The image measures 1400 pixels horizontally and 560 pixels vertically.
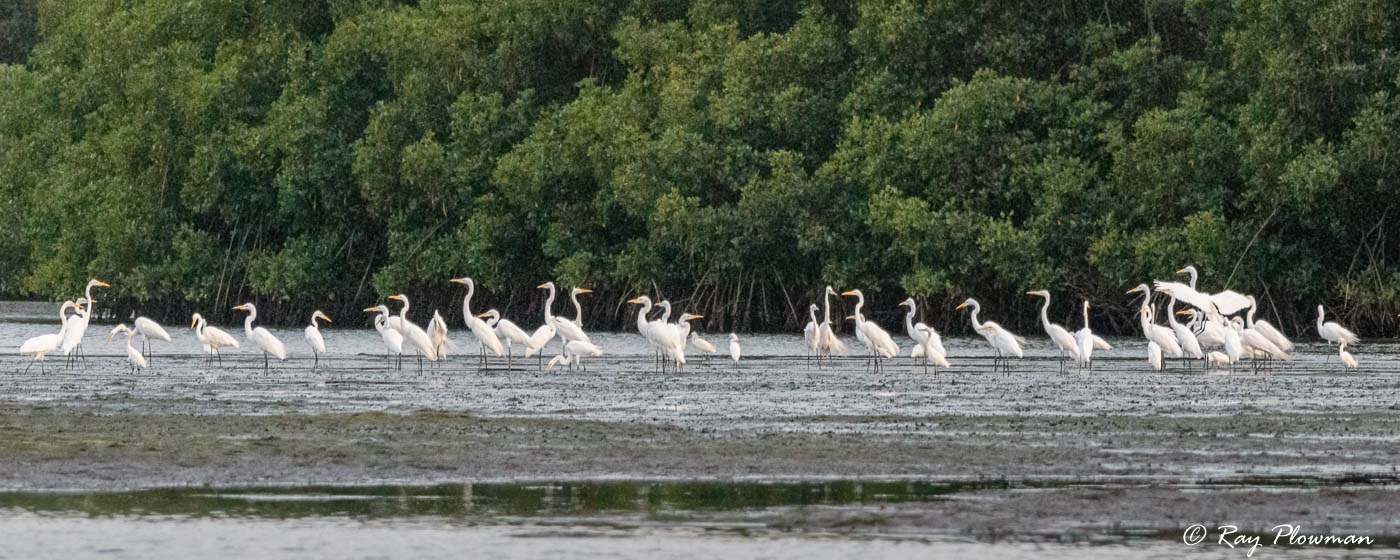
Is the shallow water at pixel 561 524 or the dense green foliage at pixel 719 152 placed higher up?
the dense green foliage at pixel 719 152

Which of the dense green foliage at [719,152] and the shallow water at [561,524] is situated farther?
the dense green foliage at [719,152]

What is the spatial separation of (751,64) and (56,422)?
30849 mm

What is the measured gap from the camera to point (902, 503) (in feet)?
49.8

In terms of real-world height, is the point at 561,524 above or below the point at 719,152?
below

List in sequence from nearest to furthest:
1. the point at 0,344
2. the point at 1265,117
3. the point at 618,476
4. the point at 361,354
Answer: the point at 618,476 < the point at 361,354 < the point at 0,344 < the point at 1265,117

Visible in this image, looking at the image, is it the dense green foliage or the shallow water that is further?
the dense green foliage

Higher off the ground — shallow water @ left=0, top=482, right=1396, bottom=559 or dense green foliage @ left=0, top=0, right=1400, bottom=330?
dense green foliage @ left=0, top=0, right=1400, bottom=330

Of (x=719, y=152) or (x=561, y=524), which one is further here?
(x=719, y=152)

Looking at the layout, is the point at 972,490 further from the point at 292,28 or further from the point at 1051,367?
the point at 292,28

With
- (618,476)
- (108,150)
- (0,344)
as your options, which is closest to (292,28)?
(108,150)

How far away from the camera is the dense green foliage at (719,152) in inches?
1745

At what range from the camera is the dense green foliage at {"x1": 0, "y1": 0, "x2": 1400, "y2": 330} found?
1745 inches

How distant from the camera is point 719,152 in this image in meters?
50.9

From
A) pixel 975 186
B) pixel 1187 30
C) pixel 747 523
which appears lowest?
pixel 747 523
